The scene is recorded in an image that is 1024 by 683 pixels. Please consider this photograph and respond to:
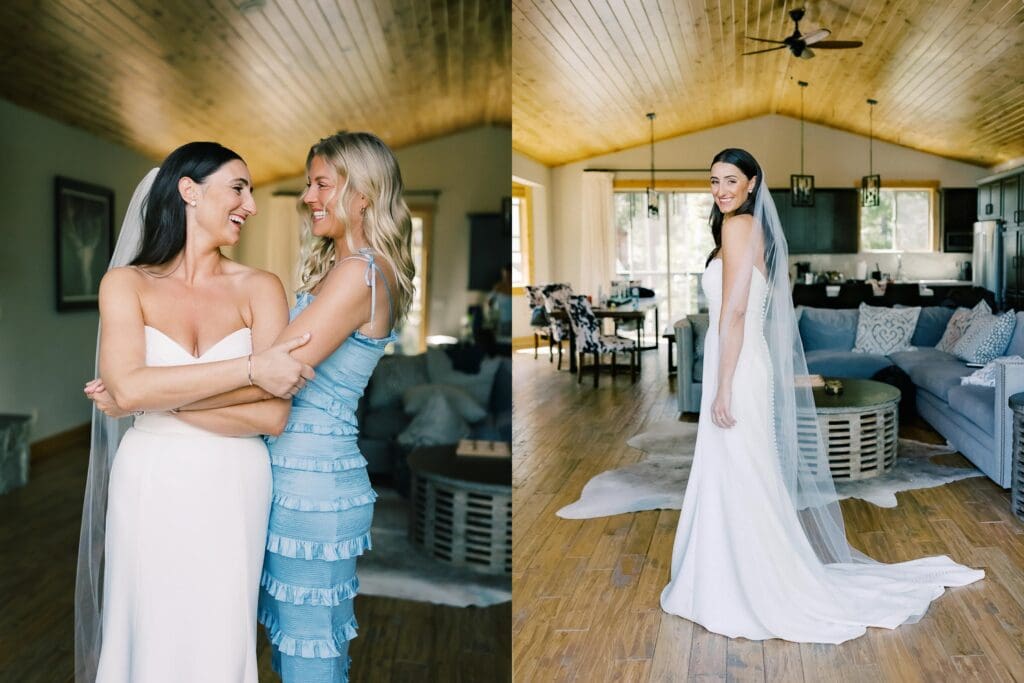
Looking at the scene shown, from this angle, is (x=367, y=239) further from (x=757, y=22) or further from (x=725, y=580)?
(x=757, y=22)

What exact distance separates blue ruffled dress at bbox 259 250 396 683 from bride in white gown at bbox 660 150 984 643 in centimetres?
164

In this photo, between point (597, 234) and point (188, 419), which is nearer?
point (188, 419)

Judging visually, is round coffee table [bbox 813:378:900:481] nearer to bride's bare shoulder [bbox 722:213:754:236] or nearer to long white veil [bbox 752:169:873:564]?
long white veil [bbox 752:169:873:564]

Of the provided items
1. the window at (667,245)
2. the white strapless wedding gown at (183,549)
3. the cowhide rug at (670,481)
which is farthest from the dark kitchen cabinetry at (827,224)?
the white strapless wedding gown at (183,549)

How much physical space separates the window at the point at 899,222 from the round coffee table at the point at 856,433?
769cm

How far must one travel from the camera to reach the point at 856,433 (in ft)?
15.7

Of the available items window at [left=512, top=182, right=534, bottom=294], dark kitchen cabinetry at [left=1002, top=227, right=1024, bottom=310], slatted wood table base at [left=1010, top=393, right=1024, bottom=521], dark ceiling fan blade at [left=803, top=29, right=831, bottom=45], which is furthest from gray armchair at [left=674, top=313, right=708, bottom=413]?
window at [left=512, top=182, right=534, bottom=294]

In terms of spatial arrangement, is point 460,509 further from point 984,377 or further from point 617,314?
point 617,314

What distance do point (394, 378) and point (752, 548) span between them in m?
1.57

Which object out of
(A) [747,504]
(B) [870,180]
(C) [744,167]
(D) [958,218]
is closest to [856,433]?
(A) [747,504]

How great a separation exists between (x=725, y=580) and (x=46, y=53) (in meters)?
2.50

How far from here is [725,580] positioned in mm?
3006

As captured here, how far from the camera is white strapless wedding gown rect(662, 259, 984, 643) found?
2947 mm

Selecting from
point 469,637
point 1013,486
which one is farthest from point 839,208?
point 469,637
